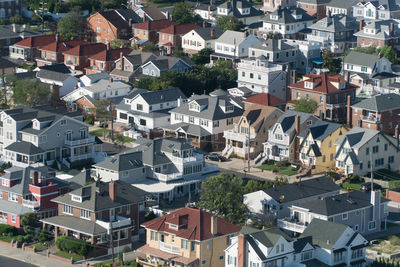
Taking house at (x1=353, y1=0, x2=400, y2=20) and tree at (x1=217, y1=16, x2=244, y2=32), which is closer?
tree at (x1=217, y1=16, x2=244, y2=32)

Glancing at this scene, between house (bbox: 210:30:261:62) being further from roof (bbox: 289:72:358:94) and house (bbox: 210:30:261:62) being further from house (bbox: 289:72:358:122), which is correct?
house (bbox: 289:72:358:122)

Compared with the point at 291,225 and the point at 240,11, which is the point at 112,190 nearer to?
the point at 291,225

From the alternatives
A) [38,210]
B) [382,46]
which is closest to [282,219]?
[38,210]

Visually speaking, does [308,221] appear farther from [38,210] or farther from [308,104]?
[308,104]

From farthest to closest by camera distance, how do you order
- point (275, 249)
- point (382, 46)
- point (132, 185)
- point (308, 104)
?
point (382, 46)
point (308, 104)
point (132, 185)
point (275, 249)

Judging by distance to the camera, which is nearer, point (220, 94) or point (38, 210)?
point (38, 210)

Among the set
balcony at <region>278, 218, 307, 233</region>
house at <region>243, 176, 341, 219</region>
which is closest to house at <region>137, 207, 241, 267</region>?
balcony at <region>278, 218, 307, 233</region>
